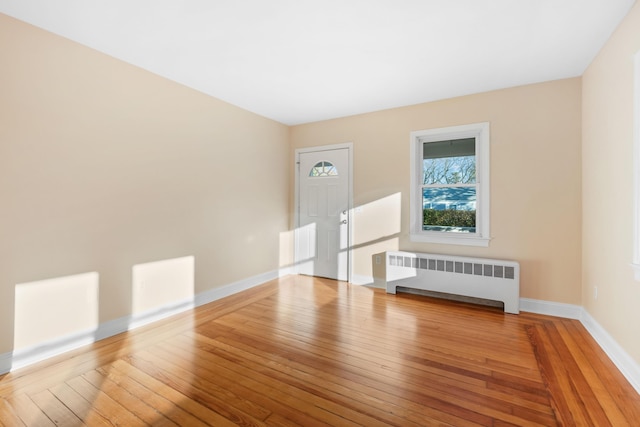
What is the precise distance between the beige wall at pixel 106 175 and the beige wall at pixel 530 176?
2.55m

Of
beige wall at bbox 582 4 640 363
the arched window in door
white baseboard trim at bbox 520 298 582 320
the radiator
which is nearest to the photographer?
beige wall at bbox 582 4 640 363

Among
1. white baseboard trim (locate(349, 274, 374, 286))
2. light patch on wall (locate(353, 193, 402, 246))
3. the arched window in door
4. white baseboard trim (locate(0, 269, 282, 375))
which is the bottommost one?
white baseboard trim (locate(0, 269, 282, 375))

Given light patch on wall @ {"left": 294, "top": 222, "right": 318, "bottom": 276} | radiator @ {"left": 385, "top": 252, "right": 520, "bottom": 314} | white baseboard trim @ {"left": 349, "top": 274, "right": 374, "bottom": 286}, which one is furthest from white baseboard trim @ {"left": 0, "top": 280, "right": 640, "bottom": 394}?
white baseboard trim @ {"left": 349, "top": 274, "right": 374, "bottom": 286}

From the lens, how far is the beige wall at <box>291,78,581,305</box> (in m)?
3.11

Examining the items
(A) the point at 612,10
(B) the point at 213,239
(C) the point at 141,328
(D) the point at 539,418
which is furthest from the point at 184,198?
(A) the point at 612,10

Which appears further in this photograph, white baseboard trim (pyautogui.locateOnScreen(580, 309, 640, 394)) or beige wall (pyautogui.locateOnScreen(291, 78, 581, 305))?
beige wall (pyautogui.locateOnScreen(291, 78, 581, 305))

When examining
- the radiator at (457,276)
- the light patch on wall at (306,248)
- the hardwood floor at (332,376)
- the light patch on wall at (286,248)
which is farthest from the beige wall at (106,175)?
the radiator at (457,276)

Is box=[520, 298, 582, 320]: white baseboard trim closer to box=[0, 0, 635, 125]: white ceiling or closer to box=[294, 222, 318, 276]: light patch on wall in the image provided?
box=[0, 0, 635, 125]: white ceiling

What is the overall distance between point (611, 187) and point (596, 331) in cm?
132

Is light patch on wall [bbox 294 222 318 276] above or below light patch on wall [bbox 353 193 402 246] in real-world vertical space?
below

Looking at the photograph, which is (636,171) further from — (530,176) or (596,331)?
(596,331)

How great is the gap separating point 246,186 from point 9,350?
9.16 feet

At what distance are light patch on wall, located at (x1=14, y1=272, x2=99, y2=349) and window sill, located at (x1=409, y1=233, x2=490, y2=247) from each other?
11.9 ft

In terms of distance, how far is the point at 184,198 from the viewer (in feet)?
11.0
